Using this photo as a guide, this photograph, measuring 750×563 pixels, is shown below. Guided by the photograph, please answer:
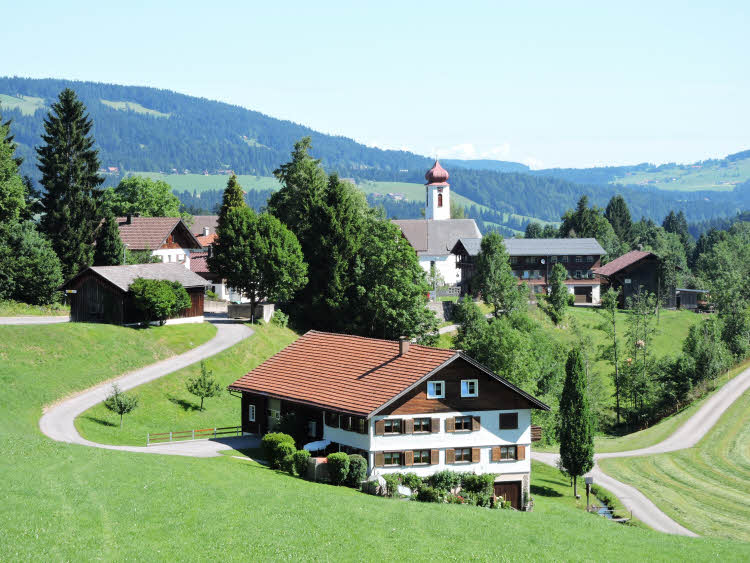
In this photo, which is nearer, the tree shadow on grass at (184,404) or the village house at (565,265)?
the tree shadow on grass at (184,404)

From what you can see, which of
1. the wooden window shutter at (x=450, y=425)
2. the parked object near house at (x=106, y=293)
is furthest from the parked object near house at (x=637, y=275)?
the wooden window shutter at (x=450, y=425)

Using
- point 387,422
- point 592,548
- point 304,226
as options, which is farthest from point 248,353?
point 592,548

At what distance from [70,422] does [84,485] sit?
20651mm

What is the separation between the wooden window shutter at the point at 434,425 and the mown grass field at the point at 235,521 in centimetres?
740

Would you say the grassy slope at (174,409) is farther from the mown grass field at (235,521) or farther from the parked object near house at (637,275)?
the parked object near house at (637,275)

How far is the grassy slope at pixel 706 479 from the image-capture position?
178ft

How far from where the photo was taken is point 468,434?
170 feet

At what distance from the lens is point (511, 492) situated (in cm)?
5262

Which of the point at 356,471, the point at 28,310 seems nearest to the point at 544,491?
the point at 356,471

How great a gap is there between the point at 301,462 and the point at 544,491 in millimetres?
19055

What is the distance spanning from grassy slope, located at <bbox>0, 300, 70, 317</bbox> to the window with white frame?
1698 inches

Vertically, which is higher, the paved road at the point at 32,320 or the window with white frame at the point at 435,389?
→ the paved road at the point at 32,320

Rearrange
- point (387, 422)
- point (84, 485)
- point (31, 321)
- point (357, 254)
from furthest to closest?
1. point (357, 254)
2. point (31, 321)
3. point (387, 422)
4. point (84, 485)

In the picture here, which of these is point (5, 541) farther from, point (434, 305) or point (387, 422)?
point (434, 305)
